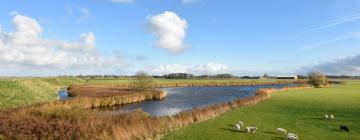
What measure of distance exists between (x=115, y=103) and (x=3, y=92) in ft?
48.6

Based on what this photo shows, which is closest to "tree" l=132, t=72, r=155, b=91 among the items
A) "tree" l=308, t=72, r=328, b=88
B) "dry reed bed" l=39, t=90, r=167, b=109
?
"dry reed bed" l=39, t=90, r=167, b=109

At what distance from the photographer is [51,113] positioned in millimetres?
24328

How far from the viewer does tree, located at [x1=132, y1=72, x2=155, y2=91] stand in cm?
6369

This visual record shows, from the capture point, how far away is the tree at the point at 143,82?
209 ft

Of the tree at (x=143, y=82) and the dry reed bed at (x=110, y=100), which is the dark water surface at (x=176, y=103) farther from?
the tree at (x=143, y=82)

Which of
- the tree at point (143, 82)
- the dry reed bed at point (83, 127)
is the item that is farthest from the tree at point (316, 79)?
the dry reed bed at point (83, 127)

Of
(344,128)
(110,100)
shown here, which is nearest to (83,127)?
(344,128)

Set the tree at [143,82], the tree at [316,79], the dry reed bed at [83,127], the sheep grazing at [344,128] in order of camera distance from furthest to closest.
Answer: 1. the tree at [316,79]
2. the tree at [143,82]
3. the sheep grazing at [344,128]
4. the dry reed bed at [83,127]

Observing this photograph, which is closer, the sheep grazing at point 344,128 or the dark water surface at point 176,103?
the sheep grazing at point 344,128

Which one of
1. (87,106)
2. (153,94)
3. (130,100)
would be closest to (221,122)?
(87,106)

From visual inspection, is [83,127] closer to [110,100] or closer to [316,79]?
[110,100]

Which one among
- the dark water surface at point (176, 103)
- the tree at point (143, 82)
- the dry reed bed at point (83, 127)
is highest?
the tree at point (143, 82)

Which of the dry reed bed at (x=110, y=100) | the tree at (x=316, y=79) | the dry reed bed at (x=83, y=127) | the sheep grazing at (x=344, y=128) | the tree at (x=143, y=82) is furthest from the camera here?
the tree at (x=316, y=79)

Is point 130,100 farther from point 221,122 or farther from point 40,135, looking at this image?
point 40,135
